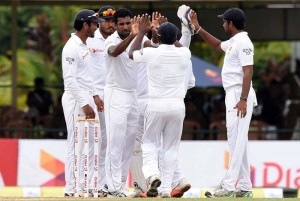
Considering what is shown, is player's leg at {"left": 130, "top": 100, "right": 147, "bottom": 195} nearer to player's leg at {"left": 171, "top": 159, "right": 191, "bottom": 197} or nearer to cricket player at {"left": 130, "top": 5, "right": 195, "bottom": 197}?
cricket player at {"left": 130, "top": 5, "right": 195, "bottom": 197}

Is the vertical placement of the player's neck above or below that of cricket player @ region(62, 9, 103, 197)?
above

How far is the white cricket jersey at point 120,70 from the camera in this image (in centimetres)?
1527

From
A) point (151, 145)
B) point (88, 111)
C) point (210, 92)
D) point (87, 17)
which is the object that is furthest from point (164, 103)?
point (210, 92)

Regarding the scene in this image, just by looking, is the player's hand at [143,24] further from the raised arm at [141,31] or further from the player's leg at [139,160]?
the player's leg at [139,160]

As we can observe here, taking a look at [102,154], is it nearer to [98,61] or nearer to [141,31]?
[98,61]

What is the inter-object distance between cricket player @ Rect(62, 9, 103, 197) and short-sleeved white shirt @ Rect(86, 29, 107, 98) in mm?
347

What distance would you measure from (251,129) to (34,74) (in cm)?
2063

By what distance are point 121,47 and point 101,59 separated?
1.19 metres

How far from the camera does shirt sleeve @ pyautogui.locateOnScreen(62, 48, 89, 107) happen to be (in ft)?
49.5

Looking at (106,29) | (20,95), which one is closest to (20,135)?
(106,29)

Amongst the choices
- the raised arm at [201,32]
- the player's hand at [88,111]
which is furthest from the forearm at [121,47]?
the raised arm at [201,32]

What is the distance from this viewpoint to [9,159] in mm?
20984

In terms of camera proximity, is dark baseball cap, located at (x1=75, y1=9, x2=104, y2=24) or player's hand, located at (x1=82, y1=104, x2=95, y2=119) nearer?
player's hand, located at (x1=82, y1=104, x2=95, y2=119)

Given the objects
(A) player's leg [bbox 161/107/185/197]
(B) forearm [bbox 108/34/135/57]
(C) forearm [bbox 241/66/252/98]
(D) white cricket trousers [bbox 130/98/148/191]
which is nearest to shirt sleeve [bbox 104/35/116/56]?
(B) forearm [bbox 108/34/135/57]
